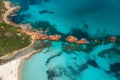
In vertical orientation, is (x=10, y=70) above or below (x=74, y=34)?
below

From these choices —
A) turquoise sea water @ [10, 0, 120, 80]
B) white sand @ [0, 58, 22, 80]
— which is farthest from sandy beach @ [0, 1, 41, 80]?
turquoise sea water @ [10, 0, 120, 80]

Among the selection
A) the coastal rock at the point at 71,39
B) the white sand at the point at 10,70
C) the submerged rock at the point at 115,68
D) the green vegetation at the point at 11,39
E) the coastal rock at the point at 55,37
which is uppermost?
the coastal rock at the point at 71,39

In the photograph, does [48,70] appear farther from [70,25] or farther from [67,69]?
[70,25]

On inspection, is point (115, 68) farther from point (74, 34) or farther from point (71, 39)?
point (74, 34)

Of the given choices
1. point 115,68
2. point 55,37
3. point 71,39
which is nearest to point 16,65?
point 55,37

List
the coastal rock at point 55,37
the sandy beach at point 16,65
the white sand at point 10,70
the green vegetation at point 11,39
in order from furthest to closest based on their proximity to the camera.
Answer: the coastal rock at point 55,37 < the green vegetation at point 11,39 < the sandy beach at point 16,65 < the white sand at point 10,70

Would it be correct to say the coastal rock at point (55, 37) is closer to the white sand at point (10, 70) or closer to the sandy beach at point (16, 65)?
the sandy beach at point (16, 65)

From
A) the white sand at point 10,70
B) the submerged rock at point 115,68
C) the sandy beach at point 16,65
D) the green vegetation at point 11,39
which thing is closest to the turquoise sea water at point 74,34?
the submerged rock at point 115,68
